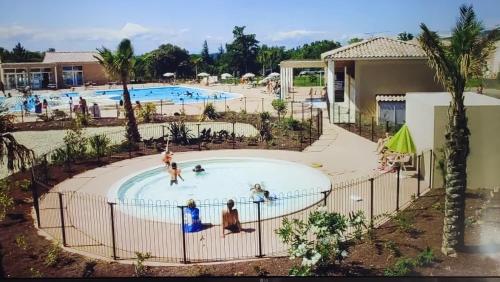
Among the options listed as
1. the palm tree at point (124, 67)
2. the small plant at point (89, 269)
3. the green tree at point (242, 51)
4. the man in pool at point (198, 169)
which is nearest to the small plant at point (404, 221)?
the green tree at point (242, 51)

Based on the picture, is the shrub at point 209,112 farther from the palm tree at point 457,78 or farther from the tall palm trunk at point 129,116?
the palm tree at point 457,78

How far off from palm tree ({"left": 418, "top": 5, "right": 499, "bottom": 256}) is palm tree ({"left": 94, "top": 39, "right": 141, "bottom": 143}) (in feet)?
28.3

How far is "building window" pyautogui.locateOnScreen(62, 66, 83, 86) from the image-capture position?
12.3 m

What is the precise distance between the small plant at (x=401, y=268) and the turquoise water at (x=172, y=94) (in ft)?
32.4

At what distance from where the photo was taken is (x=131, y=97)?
15289 millimetres

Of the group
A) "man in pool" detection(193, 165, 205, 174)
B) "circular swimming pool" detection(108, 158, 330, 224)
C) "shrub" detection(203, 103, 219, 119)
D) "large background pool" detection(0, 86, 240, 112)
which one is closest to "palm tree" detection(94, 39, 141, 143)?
"large background pool" detection(0, 86, 240, 112)

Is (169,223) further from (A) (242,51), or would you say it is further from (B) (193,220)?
(A) (242,51)

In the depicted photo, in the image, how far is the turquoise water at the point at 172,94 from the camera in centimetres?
1529

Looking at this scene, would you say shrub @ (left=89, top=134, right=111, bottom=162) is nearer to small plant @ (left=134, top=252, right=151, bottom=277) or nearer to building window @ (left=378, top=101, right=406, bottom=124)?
small plant @ (left=134, top=252, right=151, bottom=277)

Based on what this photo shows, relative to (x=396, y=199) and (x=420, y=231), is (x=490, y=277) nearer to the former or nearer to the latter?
(x=420, y=231)

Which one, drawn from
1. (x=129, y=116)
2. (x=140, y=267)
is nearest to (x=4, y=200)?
(x=140, y=267)

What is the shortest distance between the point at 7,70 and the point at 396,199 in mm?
7258

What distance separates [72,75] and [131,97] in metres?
2.32

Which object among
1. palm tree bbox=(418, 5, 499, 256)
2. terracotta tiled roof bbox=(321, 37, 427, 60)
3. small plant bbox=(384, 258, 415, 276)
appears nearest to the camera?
Answer: palm tree bbox=(418, 5, 499, 256)
